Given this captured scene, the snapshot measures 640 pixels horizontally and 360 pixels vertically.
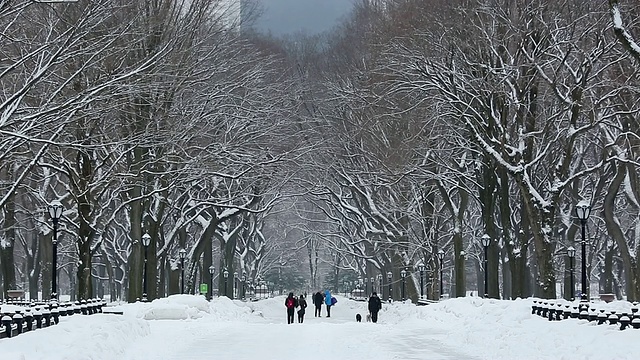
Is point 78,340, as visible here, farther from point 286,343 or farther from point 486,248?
point 486,248

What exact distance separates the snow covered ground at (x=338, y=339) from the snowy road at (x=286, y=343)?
0.07ft

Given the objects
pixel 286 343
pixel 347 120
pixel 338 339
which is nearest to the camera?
pixel 286 343

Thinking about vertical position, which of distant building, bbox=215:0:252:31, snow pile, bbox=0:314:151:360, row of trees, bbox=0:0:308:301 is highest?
distant building, bbox=215:0:252:31

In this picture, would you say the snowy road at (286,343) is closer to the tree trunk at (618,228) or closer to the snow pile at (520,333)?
the snow pile at (520,333)

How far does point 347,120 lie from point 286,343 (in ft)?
98.2

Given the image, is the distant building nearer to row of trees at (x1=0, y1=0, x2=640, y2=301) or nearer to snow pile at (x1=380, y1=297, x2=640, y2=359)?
row of trees at (x1=0, y1=0, x2=640, y2=301)

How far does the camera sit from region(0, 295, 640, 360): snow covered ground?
16734mm

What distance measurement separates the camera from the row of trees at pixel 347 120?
29.3 m

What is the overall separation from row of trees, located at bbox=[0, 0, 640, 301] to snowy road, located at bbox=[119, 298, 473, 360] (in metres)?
5.37

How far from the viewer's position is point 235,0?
146ft

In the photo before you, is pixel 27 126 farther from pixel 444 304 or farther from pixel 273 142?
pixel 273 142

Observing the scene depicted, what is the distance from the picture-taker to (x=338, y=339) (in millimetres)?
25344

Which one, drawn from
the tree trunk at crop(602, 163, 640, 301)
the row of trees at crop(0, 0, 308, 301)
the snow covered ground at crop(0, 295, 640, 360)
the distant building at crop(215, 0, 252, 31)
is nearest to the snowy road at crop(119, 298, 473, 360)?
the snow covered ground at crop(0, 295, 640, 360)

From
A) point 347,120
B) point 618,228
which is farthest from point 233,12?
point 618,228
